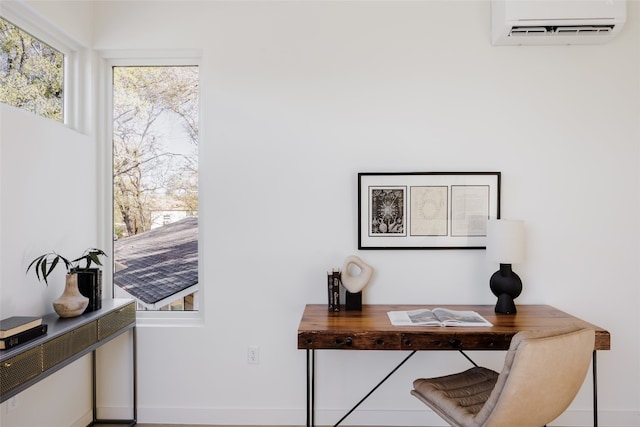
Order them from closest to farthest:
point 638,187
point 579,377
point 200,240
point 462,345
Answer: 1. point 579,377
2. point 462,345
3. point 638,187
4. point 200,240

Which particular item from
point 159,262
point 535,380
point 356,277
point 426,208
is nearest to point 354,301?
point 356,277

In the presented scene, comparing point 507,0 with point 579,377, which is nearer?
point 579,377

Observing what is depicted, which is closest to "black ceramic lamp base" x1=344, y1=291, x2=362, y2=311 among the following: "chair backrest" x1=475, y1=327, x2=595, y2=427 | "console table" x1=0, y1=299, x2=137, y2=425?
"chair backrest" x1=475, y1=327, x2=595, y2=427

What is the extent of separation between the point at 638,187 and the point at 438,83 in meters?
1.39

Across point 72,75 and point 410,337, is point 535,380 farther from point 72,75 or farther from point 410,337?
point 72,75

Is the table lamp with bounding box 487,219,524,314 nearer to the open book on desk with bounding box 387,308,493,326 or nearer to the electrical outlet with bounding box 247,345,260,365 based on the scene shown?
the open book on desk with bounding box 387,308,493,326

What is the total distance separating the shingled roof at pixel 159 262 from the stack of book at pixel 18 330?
2.90 feet

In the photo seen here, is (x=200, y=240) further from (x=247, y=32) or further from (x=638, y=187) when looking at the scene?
(x=638, y=187)

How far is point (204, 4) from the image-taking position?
254cm

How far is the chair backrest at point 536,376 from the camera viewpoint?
1.51 meters

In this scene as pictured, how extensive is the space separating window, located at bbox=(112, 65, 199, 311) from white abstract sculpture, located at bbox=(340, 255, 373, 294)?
1.03 m

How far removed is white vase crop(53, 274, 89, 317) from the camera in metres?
2.03

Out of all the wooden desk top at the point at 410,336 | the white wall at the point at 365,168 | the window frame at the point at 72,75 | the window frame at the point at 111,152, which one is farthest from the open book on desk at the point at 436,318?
the window frame at the point at 72,75

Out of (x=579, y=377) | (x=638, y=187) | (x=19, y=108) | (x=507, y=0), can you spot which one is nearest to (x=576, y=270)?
(x=638, y=187)
